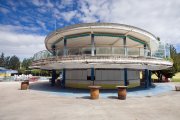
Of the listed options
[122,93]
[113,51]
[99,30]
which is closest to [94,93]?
[122,93]

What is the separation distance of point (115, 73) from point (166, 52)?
23.1 ft

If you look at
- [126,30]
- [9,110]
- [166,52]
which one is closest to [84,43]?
[126,30]

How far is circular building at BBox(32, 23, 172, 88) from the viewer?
19.1 m

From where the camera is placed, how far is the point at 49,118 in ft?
30.1

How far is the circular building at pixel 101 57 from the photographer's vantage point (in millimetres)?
19125

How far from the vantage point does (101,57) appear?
18.9 meters

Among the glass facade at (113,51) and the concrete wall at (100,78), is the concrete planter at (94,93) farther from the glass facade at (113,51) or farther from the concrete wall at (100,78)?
the concrete wall at (100,78)

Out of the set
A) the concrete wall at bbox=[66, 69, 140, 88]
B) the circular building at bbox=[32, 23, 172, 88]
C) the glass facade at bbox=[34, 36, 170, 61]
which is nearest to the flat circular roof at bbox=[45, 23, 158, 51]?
the circular building at bbox=[32, 23, 172, 88]

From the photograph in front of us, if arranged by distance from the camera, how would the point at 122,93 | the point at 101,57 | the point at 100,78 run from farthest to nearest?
the point at 100,78 → the point at 101,57 → the point at 122,93

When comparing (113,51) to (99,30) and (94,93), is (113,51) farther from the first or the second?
(94,93)

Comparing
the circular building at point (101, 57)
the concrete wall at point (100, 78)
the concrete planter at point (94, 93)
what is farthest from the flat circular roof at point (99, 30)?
the concrete planter at point (94, 93)

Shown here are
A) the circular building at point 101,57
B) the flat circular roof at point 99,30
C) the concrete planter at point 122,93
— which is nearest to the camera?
the concrete planter at point 122,93

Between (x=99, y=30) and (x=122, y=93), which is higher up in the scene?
(x=99, y=30)

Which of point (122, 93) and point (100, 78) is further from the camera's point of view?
point (100, 78)
